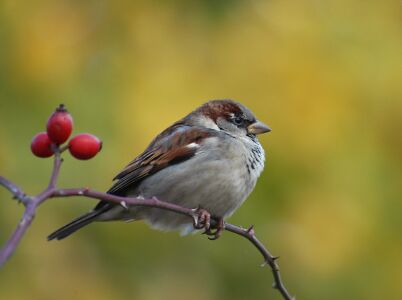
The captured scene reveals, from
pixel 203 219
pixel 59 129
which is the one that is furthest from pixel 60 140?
pixel 203 219

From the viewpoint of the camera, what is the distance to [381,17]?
4633 millimetres

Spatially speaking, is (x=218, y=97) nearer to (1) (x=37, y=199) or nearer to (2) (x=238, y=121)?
(2) (x=238, y=121)

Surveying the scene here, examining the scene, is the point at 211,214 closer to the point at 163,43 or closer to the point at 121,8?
the point at 163,43

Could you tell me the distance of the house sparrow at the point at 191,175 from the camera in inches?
121

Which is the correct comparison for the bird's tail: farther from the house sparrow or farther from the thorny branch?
the thorny branch

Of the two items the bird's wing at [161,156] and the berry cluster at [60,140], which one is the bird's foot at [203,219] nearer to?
the bird's wing at [161,156]

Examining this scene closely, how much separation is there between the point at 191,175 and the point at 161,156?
18cm

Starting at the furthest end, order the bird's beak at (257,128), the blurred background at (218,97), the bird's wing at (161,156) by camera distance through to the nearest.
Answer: the blurred background at (218,97)
the bird's beak at (257,128)
the bird's wing at (161,156)

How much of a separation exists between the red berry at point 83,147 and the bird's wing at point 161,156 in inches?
54.0

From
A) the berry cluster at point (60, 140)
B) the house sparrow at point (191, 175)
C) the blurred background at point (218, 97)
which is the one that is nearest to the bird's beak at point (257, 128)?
the house sparrow at point (191, 175)

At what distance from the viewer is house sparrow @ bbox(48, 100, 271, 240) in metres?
3.08

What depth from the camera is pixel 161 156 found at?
10.6ft

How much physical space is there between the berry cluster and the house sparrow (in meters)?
1.18

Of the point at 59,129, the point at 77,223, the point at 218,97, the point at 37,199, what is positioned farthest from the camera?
the point at 218,97
